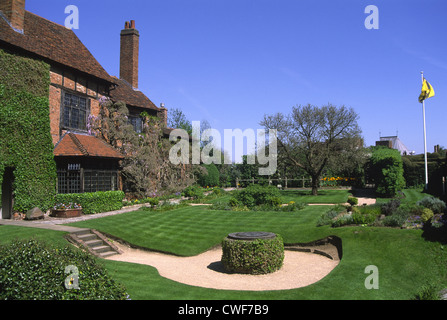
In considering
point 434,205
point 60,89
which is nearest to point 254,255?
point 434,205

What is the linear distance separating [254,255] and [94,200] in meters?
13.2

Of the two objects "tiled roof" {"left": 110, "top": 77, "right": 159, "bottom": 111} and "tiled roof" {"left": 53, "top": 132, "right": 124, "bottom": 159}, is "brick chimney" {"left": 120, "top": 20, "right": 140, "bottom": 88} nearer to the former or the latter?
"tiled roof" {"left": 110, "top": 77, "right": 159, "bottom": 111}

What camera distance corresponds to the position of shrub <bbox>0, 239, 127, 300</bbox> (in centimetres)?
605

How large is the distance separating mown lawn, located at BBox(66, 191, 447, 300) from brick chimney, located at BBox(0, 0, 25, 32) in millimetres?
12858

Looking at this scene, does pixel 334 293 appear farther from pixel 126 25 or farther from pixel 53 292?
pixel 126 25

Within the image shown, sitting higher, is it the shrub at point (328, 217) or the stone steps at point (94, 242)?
the shrub at point (328, 217)

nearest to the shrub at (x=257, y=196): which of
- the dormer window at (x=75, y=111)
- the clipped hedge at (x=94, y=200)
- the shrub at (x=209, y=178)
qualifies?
the clipped hedge at (x=94, y=200)

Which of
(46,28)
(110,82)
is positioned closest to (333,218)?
(110,82)

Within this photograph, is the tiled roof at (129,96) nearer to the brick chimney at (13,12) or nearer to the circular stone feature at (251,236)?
the brick chimney at (13,12)

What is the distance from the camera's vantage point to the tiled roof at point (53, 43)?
19.0 m

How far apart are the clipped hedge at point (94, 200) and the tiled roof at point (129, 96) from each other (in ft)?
30.1

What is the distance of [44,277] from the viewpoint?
6.32m

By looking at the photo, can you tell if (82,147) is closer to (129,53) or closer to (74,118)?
(74,118)
